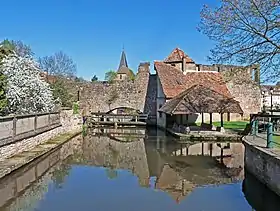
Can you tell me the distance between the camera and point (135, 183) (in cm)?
974

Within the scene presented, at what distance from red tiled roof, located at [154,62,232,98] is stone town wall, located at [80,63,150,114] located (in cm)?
304

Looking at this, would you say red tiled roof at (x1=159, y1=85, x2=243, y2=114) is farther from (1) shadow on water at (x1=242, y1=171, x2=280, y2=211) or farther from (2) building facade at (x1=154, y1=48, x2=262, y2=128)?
(1) shadow on water at (x1=242, y1=171, x2=280, y2=211)

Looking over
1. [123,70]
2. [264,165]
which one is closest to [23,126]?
[264,165]

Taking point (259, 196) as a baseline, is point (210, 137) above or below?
above

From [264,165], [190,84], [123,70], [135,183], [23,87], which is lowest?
[135,183]

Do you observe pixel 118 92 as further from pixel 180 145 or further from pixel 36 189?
pixel 36 189

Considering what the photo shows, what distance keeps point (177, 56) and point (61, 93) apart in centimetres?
1219

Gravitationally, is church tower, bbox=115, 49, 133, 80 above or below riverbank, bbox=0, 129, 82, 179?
above

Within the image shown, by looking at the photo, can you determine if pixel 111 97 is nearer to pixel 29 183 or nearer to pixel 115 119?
pixel 115 119

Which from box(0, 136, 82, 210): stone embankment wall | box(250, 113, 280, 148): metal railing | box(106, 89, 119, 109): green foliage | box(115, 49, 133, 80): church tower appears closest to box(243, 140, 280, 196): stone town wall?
box(250, 113, 280, 148): metal railing

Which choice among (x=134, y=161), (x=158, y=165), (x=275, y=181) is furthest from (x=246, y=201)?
(x=134, y=161)

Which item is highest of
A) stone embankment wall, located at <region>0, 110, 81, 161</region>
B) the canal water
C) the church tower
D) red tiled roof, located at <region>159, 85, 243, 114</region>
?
the church tower

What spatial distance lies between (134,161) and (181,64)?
19.9 metres

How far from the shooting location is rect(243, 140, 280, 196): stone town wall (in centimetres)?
774
